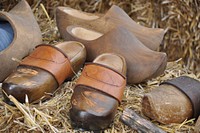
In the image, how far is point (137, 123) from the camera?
936mm

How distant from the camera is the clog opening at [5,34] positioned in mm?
1136

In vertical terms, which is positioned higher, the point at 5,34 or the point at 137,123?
the point at 5,34

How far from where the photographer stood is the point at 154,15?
1.59m

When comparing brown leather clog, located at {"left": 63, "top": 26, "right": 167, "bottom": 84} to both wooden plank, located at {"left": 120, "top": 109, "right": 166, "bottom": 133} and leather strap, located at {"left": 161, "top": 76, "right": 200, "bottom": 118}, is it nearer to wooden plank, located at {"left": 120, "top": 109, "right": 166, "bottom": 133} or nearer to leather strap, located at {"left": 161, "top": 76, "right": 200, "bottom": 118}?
leather strap, located at {"left": 161, "top": 76, "right": 200, "bottom": 118}

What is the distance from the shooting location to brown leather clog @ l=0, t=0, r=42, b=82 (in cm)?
112

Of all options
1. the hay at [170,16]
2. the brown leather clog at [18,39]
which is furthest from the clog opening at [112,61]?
the hay at [170,16]

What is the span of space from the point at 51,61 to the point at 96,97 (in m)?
0.18

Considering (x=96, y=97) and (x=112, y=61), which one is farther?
(x=112, y=61)

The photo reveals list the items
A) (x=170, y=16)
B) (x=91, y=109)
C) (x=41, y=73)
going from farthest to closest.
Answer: (x=170, y=16) < (x=41, y=73) < (x=91, y=109)

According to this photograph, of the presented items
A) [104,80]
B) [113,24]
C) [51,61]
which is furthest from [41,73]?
[113,24]

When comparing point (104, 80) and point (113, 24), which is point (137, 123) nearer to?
point (104, 80)

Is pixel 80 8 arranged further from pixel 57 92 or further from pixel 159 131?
pixel 159 131

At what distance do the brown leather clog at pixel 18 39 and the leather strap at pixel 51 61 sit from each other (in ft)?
0.29

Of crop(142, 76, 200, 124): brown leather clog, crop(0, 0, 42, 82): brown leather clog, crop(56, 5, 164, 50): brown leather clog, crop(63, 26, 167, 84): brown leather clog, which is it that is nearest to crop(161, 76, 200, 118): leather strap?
crop(142, 76, 200, 124): brown leather clog
